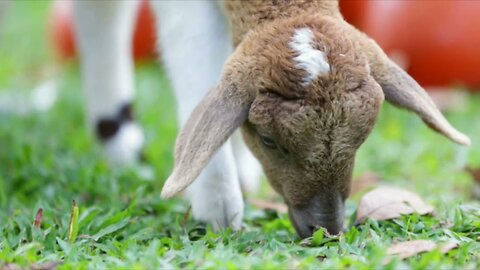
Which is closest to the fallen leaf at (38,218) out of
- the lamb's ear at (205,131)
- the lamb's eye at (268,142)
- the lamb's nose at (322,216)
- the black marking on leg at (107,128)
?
the lamb's ear at (205,131)

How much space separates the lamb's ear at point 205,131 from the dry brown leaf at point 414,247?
874mm

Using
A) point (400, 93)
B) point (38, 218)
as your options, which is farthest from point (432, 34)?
point (38, 218)

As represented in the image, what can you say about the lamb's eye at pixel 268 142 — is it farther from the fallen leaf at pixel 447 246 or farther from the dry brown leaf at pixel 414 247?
the fallen leaf at pixel 447 246

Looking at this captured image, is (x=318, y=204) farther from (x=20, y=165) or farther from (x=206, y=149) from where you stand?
(x=20, y=165)

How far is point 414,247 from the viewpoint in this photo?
13.2 feet

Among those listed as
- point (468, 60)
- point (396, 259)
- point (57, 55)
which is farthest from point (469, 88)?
point (396, 259)

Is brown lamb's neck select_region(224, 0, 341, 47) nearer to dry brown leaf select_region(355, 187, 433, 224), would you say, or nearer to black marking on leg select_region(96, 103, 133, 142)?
dry brown leaf select_region(355, 187, 433, 224)

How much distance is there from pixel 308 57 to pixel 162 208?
1508 mm

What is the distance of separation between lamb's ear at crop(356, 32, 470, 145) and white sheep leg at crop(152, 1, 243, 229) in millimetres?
827

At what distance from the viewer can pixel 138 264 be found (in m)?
3.67

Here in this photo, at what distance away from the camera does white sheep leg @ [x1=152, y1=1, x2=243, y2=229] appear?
193 inches

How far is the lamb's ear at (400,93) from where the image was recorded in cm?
449

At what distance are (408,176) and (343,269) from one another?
2.74 m

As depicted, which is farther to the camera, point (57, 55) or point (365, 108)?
point (57, 55)
